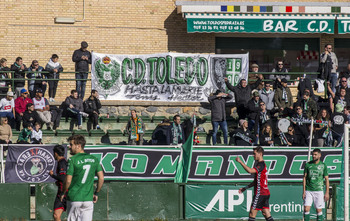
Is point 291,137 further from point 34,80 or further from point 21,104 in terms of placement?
point 34,80

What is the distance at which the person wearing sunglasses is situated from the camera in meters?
21.5

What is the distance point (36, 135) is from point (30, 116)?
100cm

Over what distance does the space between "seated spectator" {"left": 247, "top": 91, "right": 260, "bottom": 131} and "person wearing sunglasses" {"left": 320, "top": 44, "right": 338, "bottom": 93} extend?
307 cm

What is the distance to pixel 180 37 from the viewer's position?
25484 millimetres

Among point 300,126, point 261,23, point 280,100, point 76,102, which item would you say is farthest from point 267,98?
point 76,102

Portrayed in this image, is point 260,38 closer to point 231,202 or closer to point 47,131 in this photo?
point 47,131

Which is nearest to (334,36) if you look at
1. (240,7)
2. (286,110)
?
(240,7)

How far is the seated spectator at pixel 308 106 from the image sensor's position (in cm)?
1959

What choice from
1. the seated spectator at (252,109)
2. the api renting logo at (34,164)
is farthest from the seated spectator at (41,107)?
the seated spectator at (252,109)

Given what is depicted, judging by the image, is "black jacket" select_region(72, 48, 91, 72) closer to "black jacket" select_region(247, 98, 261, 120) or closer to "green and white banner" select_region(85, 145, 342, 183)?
"black jacket" select_region(247, 98, 261, 120)

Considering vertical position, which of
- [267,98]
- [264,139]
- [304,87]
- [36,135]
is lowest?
[264,139]

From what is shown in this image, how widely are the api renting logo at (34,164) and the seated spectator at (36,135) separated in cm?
140

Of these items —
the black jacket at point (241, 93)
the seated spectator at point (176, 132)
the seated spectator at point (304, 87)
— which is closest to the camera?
the seated spectator at point (176, 132)

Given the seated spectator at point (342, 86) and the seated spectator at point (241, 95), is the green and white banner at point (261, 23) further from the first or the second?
the seated spectator at point (342, 86)
